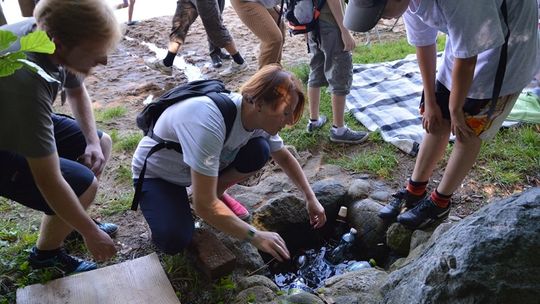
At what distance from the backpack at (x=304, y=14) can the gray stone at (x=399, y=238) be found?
59.1 inches

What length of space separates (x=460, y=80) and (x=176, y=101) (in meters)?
1.25

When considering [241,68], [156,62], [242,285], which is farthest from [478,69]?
[156,62]

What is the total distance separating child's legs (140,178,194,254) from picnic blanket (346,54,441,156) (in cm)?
182

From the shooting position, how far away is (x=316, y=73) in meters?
3.65

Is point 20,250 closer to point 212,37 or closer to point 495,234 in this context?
point 495,234

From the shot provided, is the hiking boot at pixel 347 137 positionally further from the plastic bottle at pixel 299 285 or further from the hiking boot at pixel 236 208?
the plastic bottle at pixel 299 285

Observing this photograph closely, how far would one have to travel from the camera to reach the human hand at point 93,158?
8.09 ft

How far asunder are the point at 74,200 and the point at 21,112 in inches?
16.0

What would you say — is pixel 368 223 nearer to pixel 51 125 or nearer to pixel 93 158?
pixel 93 158

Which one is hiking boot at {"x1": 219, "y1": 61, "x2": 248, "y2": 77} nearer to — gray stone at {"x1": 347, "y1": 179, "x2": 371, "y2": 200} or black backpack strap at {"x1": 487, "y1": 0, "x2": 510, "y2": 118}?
gray stone at {"x1": 347, "y1": 179, "x2": 371, "y2": 200}

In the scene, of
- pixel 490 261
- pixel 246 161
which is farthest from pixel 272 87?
pixel 490 261

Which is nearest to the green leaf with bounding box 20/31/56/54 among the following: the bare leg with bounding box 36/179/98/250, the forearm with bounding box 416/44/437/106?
the bare leg with bounding box 36/179/98/250

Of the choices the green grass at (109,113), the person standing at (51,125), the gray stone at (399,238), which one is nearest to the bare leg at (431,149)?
the gray stone at (399,238)

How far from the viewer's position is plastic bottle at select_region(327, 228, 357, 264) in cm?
280
